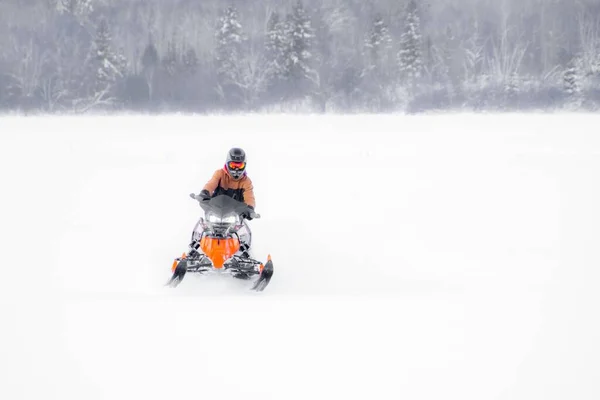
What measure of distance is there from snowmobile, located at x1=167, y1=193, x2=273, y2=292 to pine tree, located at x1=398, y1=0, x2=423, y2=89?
41.6 metres

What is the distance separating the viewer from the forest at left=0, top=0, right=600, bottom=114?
44594 millimetres

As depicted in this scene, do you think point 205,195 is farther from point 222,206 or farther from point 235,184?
point 235,184

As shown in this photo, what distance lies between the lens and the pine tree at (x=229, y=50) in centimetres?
4722

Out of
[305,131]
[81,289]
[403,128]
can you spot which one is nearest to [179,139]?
[305,131]

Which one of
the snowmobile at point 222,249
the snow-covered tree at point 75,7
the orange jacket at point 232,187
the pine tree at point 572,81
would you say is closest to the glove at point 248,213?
the snowmobile at point 222,249

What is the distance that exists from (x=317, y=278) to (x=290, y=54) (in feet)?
133

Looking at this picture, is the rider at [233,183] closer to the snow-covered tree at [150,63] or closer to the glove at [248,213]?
the glove at [248,213]

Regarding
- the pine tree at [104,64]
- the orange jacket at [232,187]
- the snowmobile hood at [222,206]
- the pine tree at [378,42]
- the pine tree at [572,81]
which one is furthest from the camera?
the pine tree at [378,42]

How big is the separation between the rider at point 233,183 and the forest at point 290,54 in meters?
33.0

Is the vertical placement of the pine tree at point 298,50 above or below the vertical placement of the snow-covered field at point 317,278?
above

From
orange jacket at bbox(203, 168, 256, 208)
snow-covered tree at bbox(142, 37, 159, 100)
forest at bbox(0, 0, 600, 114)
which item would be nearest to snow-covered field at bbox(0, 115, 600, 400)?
orange jacket at bbox(203, 168, 256, 208)

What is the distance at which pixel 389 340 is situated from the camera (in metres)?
5.33

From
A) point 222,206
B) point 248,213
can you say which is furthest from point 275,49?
point 222,206

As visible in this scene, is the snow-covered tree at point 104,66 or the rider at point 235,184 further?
the snow-covered tree at point 104,66
